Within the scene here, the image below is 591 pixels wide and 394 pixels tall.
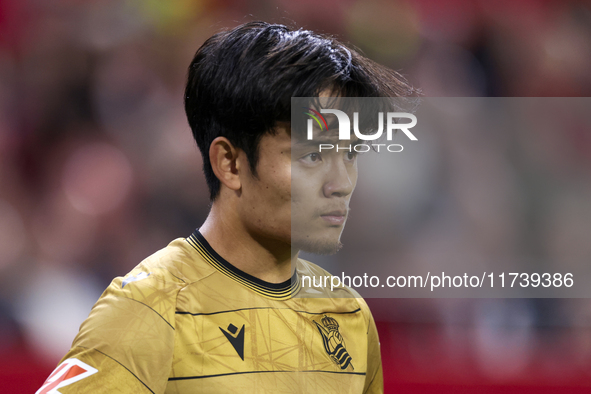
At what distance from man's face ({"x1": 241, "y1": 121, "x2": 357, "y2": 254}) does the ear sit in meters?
0.04

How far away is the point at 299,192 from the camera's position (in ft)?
4.27

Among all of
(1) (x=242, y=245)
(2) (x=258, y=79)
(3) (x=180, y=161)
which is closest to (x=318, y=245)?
(1) (x=242, y=245)

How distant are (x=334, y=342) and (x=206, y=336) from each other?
0.39 metres

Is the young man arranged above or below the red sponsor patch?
above

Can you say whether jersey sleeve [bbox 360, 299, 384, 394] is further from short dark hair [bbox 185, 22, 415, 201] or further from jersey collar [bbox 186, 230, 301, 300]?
short dark hair [bbox 185, 22, 415, 201]

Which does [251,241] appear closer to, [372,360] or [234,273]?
[234,273]

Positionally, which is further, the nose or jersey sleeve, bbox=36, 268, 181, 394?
the nose

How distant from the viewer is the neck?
138cm

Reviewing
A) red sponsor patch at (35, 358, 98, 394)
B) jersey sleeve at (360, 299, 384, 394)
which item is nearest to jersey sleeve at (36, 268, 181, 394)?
red sponsor patch at (35, 358, 98, 394)

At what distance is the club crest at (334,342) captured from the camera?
1.45 meters

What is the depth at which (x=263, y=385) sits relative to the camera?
1264 mm

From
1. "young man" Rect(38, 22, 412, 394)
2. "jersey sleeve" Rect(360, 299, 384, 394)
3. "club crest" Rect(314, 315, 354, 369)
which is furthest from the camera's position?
"jersey sleeve" Rect(360, 299, 384, 394)

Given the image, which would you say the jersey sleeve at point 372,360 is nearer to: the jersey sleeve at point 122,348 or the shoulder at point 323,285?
the shoulder at point 323,285

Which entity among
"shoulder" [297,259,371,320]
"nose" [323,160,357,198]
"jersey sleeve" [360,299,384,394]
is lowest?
"jersey sleeve" [360,299,384,394]
